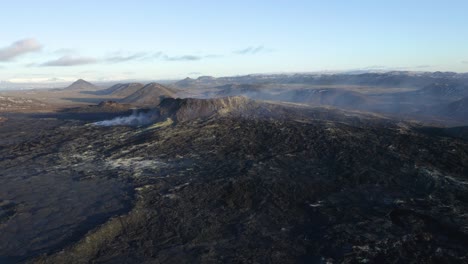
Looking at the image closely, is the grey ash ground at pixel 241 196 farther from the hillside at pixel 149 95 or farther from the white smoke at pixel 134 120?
the hillside at pixel 149 95

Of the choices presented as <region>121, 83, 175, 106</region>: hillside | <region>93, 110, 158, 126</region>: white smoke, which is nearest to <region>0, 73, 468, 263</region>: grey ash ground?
<region>93, 110, 158, 126</region>: white smoke

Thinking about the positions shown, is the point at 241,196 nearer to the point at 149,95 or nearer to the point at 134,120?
the point at 134,120

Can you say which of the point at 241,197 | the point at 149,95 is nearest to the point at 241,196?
the point at 241,197

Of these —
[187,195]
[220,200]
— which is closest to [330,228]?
[220,200]

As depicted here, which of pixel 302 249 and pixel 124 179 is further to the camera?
pixel 124 179

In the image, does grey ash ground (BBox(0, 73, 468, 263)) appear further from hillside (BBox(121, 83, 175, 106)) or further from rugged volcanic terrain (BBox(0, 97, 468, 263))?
hillside (BBox(121, 83, 175, 106))

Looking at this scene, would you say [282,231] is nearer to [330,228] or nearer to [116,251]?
[330,228]

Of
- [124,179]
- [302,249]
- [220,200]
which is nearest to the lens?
[302,249]
